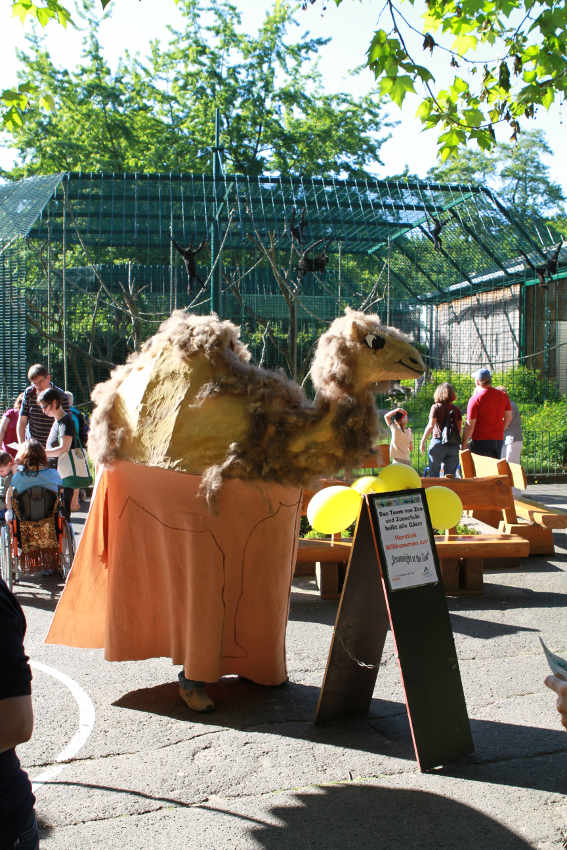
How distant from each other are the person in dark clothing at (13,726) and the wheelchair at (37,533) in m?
4.99

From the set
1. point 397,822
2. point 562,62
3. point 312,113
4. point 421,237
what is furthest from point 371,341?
point 312,113

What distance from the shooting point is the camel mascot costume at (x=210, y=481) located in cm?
385

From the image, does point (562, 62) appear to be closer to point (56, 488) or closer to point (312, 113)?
point (56, 488)

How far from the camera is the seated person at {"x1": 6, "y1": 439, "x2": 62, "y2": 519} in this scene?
6801 millimetres

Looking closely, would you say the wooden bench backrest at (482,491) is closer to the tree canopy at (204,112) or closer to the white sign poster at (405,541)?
the white sign poster at (405,541)

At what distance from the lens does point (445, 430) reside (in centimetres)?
930

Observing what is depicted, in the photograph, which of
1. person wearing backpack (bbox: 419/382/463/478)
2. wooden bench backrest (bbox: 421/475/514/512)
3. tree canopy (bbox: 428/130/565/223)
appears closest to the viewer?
wooden bench backrest (bbox: 421/475/514/512)

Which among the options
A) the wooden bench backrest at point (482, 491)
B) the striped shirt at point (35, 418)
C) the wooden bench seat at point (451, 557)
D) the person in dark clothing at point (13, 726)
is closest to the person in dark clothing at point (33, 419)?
the striped shirt at point (35, 418)

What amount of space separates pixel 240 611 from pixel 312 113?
1068 inches

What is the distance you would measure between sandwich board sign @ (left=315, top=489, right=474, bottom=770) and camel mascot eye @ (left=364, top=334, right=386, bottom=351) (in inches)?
28.8

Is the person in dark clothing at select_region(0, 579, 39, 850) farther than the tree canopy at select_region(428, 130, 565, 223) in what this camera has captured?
No

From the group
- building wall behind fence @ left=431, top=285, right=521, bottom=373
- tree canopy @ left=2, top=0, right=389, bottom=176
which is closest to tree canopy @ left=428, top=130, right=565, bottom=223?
tree canopy @ left=2, top=0, right=389, bottom=176

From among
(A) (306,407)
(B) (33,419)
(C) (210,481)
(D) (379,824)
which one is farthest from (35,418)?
(D) (379,824)

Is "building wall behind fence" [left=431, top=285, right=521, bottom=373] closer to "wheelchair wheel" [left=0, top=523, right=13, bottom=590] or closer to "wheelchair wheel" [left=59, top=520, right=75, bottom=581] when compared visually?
"wheelchair wheel" [left=59, top=520, right=75, bottom=581]
